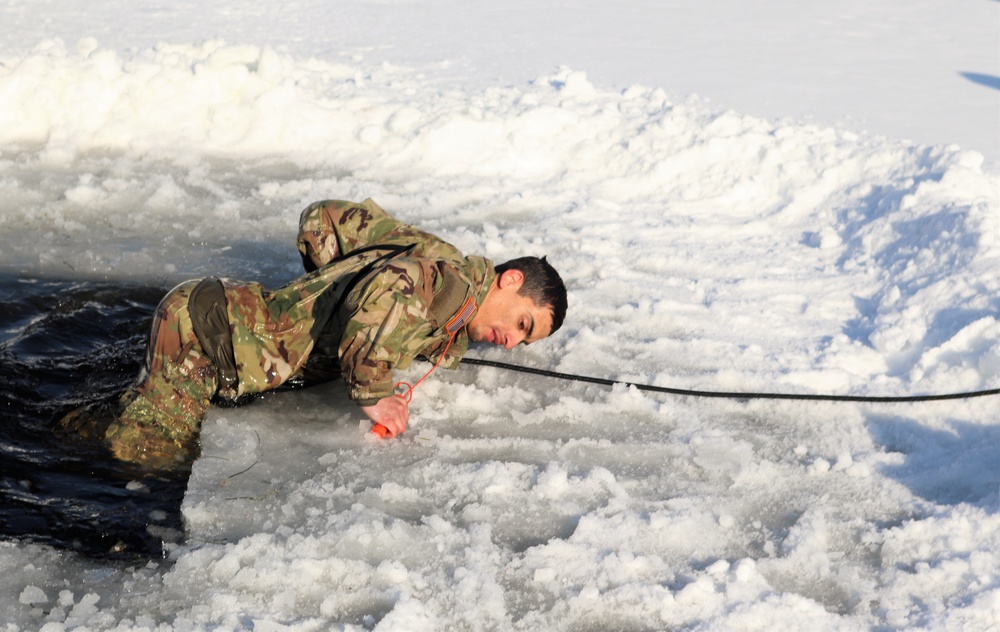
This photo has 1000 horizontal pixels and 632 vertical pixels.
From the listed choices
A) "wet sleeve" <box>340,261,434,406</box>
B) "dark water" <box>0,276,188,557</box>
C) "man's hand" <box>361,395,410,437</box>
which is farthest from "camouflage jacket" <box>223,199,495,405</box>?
"dark water" <box>0,276,188,557</box>

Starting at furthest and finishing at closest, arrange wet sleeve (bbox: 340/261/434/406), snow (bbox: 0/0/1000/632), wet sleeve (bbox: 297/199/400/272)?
wet sleeve (bbox: 297/199/400/272), wet sleeve (bbox: 340/261/434/406), snow (bbox: 0/0/1000/632)

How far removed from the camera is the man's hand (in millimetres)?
3320

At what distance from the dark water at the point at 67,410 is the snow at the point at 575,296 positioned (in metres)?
0.14

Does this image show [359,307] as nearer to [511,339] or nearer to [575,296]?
[511,339]

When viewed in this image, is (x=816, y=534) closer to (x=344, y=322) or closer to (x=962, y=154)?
(x=344, y=322)

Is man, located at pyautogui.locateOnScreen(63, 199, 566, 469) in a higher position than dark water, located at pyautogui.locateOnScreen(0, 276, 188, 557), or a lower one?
higher

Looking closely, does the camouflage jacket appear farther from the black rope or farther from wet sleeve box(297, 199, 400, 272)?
the black rope

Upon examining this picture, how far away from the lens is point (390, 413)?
334cm

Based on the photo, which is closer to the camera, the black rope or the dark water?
the dark water

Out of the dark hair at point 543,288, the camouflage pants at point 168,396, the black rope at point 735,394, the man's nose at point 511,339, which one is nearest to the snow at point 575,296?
the black rope at point 735,394

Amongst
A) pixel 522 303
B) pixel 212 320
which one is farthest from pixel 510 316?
pixel 212 320

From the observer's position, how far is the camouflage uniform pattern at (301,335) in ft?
10.6

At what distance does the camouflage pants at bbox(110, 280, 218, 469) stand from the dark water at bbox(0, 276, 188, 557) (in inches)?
4.0

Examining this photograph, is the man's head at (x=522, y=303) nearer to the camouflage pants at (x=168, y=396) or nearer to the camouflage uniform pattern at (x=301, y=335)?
the camouflage uniform pattern at (x=301, y=335)
